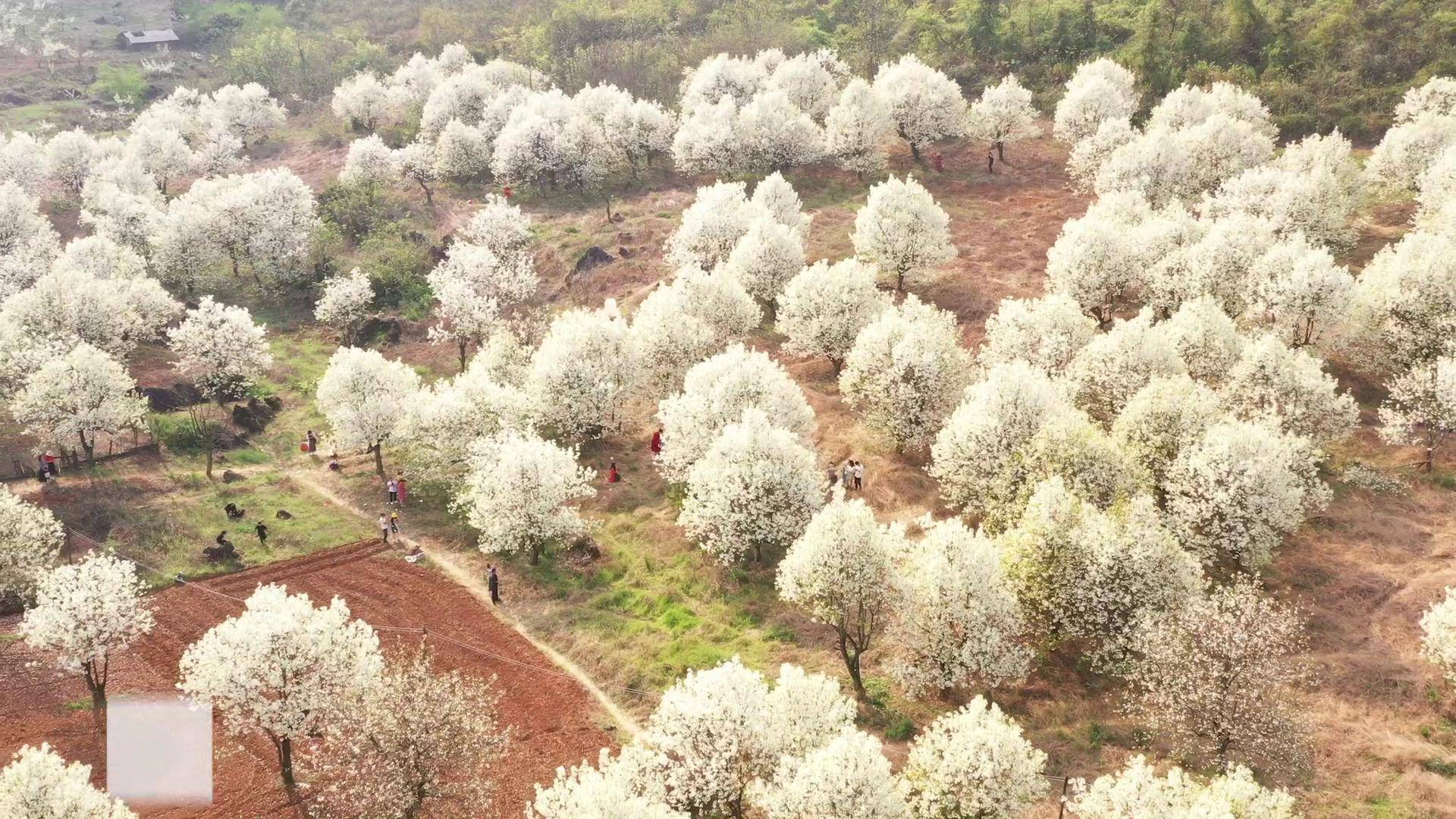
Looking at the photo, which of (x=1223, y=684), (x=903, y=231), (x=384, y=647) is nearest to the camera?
(x=1223, y=684)

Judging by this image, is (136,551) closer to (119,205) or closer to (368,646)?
(368,646)

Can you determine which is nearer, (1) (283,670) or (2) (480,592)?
(1) (283,670)

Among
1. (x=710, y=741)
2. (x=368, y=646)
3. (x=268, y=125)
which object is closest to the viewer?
(x=710, y=741)

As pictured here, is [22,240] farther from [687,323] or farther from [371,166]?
[687,323]

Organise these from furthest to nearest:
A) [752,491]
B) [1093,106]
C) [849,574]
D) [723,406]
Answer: [1093,106]
[723,406]
[752,491]
[849,574]

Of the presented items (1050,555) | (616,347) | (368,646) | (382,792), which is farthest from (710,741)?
(616,347)

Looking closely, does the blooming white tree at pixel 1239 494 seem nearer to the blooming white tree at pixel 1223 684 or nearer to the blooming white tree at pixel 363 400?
the blooming white tree at pixel 1223 684
